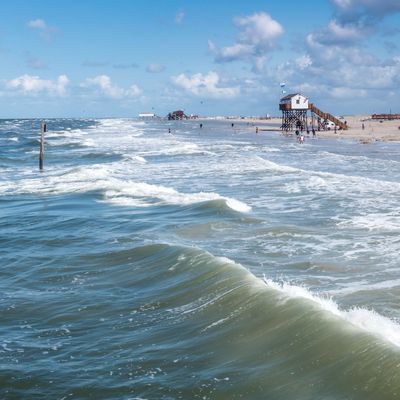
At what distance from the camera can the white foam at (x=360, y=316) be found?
29.5 feet

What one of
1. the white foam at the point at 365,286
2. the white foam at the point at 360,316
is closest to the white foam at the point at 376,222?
the white foam at the point at 365,286

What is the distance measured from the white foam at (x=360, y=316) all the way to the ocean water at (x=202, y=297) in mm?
38

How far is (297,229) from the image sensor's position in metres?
17.5

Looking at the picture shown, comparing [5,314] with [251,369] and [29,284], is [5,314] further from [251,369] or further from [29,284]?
[251,369]

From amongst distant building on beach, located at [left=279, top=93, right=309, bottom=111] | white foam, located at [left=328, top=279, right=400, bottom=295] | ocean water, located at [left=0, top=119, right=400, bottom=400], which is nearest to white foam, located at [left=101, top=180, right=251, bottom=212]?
ocean water, located at [left=0, top=119, right=400, bottom=400]

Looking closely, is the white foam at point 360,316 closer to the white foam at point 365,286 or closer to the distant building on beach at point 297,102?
the white foam at point 365,286

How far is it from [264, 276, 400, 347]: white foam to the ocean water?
Answer: 4cm

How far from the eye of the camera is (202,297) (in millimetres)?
11453

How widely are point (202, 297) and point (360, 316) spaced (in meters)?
3.20

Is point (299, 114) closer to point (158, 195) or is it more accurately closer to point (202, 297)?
point (158, 195)

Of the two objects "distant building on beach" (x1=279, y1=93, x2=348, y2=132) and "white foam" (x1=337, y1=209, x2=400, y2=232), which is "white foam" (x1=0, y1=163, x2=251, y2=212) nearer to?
"white foam" (x1=337, y1=209, x2=400, y2=232)

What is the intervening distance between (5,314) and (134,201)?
13.6 meters

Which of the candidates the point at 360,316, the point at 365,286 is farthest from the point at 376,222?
the point at 360,316

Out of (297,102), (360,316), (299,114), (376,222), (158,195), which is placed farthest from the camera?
(299,114)
